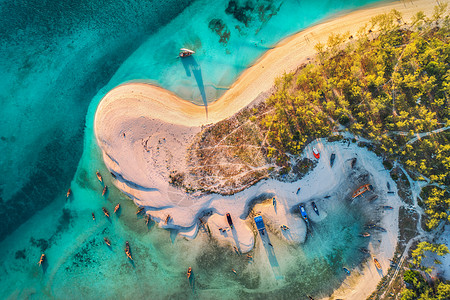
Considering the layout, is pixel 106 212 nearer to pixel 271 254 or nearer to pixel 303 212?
pixel 271 254

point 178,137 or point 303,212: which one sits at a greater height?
point 178,137

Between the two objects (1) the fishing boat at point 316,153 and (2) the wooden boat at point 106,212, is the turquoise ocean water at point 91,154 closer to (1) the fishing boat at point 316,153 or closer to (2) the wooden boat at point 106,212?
(2) the wooden boat at point 106,212

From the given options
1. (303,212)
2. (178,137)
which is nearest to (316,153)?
(303,212)

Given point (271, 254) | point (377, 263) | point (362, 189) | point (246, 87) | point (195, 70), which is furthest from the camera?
point (195, 70)

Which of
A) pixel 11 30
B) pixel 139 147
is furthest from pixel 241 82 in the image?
pixel 11 30

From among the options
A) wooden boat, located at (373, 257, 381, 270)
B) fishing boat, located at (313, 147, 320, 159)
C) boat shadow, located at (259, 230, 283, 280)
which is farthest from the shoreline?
boat shadow, located at (259, 230, 283, 280)

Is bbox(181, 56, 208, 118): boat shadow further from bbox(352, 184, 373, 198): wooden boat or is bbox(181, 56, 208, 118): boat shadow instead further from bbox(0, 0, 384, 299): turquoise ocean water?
bbox(352, 184, 373, 198): wooden boat

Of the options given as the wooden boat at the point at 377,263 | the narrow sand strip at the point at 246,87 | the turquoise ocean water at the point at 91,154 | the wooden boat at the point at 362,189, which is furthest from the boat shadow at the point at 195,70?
the wooden boat at the point at 377,263
